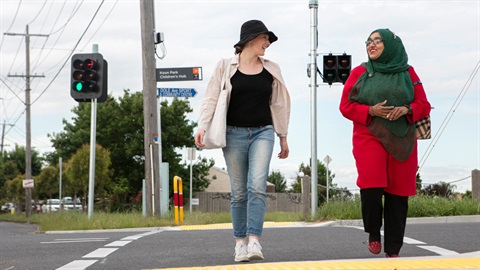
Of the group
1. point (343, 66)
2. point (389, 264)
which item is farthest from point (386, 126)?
point (343, 66)

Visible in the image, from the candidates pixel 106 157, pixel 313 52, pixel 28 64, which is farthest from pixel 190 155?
pixel 28 64

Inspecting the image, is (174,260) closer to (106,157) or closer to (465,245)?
(465,245)

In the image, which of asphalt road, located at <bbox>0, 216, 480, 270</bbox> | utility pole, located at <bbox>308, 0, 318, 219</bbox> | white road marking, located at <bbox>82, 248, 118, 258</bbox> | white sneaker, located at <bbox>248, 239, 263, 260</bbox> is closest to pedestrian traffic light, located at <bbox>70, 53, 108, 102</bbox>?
utility pole, located at <bbox>308, 0, 318, 219</bbox>

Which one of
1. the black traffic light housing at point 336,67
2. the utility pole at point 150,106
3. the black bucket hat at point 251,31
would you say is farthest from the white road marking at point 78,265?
the black traffic light housing at point 336,67

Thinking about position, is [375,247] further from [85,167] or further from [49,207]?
[49,207]

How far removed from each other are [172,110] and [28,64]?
10.6 m

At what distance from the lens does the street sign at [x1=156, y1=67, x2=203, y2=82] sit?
20625mm

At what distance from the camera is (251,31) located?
280 inches

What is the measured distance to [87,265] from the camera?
7516 millimetres

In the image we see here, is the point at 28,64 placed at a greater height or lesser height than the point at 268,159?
greater

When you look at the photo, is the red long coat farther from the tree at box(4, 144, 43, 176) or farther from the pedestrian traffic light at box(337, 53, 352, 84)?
the tree at box(4, 144, 43, 176)

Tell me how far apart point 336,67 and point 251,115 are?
13844 millimetres

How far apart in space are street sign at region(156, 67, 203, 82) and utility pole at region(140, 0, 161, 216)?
0.64 ft

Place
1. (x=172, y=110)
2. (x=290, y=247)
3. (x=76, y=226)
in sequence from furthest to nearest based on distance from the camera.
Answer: (x=172, y=110), (x=76, y=226), (x=290, y=247)
